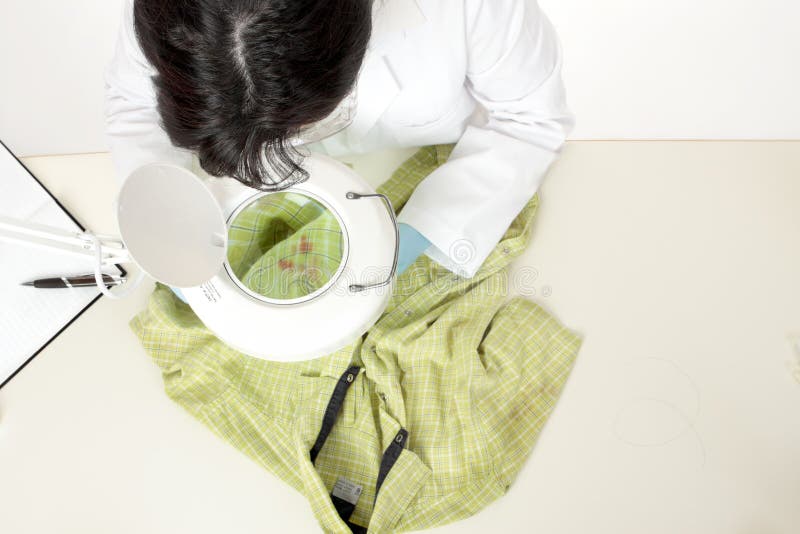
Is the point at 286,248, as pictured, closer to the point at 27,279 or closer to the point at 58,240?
the point at 58,240

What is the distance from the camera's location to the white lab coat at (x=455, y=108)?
0.78 metres

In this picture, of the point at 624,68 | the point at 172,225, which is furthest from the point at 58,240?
the point at 624,68

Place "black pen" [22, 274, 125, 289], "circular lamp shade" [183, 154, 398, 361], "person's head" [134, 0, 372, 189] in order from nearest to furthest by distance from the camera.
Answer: "person's head" [134, 0, 372, 189] → "circular lamp shade" [183, 154, 398, 361] → "black pen" [22, 274, 125, 289]

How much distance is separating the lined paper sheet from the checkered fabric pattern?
5.5 inches

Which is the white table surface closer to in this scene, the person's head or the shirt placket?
the shirt placket

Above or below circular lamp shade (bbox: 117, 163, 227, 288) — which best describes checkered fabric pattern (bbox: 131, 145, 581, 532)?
below

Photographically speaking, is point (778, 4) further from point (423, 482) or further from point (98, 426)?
point (98, 426)

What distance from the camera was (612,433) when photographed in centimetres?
96

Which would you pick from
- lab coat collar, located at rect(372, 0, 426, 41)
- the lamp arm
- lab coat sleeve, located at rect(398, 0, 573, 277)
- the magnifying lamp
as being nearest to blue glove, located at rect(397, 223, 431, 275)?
lab coat sleeve, located at rect(398, 0, 573, 277)

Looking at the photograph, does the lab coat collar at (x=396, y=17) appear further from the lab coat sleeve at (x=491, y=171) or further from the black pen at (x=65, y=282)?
the black pen at (x=65, y=282)

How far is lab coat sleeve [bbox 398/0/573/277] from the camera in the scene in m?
0.89

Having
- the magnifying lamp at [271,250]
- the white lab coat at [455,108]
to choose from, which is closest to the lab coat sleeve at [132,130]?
the white lab coat at [455,108]

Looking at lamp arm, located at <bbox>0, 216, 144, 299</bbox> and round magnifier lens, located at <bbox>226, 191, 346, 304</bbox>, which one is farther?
round magnifier lens, located at <bbox>226, 191, 346, 304</bbox>

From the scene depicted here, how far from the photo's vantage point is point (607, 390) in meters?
0.99
